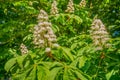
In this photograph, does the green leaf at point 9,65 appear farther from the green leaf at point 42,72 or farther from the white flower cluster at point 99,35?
the white flower cluster at point 99,35

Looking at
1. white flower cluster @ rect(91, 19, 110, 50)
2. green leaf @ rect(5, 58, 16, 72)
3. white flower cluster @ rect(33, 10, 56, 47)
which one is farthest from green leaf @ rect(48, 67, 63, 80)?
white flower cluster @ rect(91, 19, 110, 50)

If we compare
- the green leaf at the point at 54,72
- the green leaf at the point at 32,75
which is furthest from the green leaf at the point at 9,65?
the green leaf at the point at 54,72

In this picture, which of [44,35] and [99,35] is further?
[99,35]

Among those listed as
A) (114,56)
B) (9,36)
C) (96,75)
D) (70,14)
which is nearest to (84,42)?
(96,75)

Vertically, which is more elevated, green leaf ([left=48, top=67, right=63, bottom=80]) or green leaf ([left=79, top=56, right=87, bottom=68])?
green leaf ([left=48, top=67, right=63, bottom=80])

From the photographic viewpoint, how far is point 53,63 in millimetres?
3361

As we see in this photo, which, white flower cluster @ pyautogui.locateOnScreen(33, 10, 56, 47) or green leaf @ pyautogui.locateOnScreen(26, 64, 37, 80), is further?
white flower cluster @ pyautogui.locateOnScreen(33, 10, 56, 47)

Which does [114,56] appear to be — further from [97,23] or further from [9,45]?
[9,45]

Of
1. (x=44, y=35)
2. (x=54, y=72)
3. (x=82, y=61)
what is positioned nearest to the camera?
(x=54, y=72)

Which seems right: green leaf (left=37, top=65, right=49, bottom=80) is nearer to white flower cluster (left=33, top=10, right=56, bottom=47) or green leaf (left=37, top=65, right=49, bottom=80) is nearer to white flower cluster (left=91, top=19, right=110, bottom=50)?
white flower cluster (left=33, top=10, right=56, bottom=47)

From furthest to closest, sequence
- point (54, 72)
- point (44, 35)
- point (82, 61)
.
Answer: point (82, 61), point (44, 35), point (54, 72)

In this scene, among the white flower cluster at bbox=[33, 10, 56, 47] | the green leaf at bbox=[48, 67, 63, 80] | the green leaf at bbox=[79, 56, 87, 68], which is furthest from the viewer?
the green leaf at bbox=[79, 56, 87, 68]

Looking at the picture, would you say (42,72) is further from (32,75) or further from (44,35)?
(44,35)

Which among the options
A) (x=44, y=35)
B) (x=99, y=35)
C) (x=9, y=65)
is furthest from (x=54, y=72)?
(x=99, y=35)
